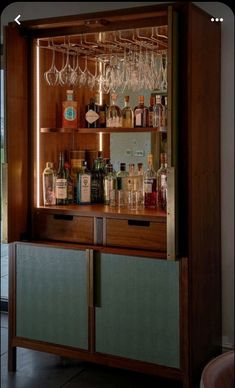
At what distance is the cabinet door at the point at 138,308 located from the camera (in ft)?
6.91

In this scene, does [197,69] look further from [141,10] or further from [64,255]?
[64,255]

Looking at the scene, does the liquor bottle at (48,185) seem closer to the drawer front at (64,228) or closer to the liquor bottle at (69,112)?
the drawer front at (64,228)

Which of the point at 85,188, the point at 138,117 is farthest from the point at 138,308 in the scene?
the point at 138,117

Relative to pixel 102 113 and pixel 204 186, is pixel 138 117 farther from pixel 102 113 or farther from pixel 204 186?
pixel 204 186

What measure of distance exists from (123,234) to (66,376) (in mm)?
645

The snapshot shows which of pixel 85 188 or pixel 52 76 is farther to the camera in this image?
pixel 85 188

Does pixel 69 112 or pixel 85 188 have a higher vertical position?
pixel 69 112

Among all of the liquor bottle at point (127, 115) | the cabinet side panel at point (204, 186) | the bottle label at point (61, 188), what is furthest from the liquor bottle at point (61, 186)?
the cabinet side panel at point (204, 186)

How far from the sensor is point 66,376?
91.0 inches

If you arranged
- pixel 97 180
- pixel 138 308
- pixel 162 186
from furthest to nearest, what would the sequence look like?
1. pixel 97 180
2. pixel 162 186
3. pixel 138 308

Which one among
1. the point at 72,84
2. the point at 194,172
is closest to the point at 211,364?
the point at 194,172

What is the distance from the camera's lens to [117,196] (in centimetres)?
242

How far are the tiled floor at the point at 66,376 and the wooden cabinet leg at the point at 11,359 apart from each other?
0.02 metres

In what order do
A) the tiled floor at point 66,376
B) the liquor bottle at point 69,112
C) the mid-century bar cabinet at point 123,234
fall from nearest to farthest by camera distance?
the mid-century bar cabinet at point 123,234, the tiled floor at point 66,376, the liquor bottle at point 69,112
